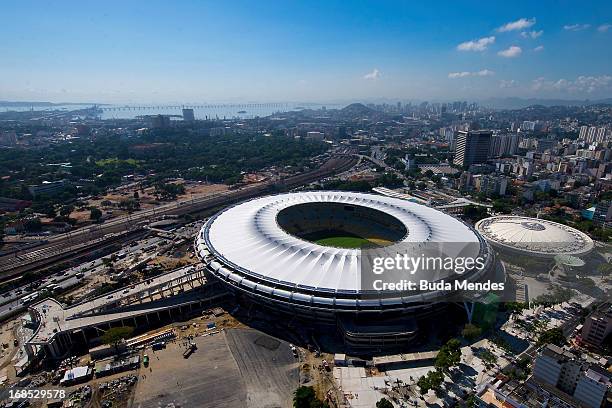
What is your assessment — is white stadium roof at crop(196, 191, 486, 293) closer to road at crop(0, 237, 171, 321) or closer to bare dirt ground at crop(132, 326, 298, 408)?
bare dirt ground at crop(132, 326, 298, 408)

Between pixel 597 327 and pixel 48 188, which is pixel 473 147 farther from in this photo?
pixel 48 188

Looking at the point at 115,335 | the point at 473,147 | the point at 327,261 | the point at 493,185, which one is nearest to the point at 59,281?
the point at 115,335

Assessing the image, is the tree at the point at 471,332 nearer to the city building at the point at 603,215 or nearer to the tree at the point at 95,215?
the city building at the point at 603,215

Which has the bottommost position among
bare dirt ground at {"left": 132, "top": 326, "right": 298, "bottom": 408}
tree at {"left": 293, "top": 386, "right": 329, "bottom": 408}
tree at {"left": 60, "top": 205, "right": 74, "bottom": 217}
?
bare dirt ground at {"left": 132, "top": 326, "right": 298, "bottom": 408}

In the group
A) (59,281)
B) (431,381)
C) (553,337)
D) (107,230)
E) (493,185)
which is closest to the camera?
(431,381)

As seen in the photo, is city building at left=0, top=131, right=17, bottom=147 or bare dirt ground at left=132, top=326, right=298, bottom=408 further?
city building at left=0, top=131, right=17, bottom=147

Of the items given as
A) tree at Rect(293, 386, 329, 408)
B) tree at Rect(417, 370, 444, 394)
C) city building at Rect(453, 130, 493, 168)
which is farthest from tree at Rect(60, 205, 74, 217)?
city building at Rect(453, 130, 493, 168)

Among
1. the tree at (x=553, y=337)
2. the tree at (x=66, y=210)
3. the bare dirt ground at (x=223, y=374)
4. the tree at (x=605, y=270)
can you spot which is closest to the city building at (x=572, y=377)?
the tree at (x=553, y=337)
